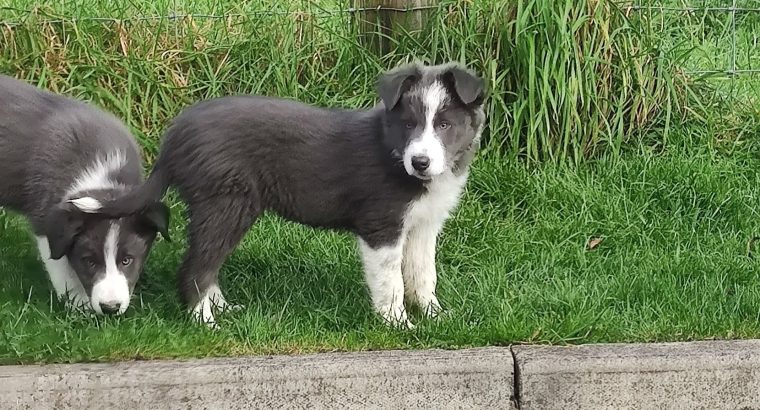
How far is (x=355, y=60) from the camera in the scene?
20.9 ft

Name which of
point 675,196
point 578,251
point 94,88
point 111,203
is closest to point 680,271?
point 578,251

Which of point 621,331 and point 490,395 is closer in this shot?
point 490,395

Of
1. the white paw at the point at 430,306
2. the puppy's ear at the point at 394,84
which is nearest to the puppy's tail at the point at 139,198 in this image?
the puppy's ear at the point at 394,84

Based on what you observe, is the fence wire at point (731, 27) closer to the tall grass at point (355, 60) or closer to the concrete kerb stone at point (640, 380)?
the tall grass at point (355, 60)

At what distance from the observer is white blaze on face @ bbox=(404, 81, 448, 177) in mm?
4184

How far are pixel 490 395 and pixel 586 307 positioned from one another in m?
0.76

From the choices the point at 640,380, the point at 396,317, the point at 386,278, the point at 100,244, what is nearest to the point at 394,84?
the point at 386,278

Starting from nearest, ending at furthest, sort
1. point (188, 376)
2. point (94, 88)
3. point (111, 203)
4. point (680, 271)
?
point (188, 376)
point (111, 203)
point (680, 271)
point (94, 88)

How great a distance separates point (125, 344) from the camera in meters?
4.15

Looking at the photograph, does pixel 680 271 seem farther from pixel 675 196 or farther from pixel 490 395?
pixel 490 395

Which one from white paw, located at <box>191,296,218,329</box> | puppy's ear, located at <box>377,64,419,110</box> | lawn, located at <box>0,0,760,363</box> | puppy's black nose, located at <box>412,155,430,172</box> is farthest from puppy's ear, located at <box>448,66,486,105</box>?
white paw, located at <box>191,296,218,329</box>

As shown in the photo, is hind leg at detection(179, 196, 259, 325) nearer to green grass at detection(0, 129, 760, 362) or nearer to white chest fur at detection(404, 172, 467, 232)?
green grass at detection(0, 129, 760, 362)

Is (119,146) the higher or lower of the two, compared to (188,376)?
higher

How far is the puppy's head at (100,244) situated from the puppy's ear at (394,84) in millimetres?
1086
